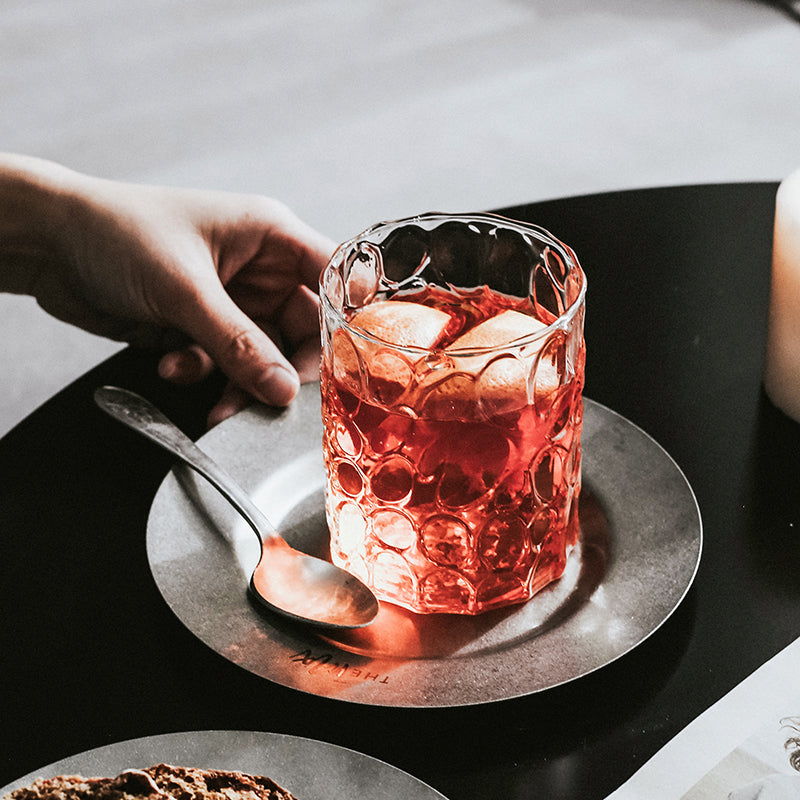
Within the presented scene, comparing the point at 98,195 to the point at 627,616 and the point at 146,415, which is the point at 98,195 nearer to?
the point at 146,415

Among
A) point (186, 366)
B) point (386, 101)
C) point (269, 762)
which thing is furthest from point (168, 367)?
point (386, 101)

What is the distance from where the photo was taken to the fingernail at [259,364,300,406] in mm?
609

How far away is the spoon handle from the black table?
2cm

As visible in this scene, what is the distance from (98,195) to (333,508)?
363 mm

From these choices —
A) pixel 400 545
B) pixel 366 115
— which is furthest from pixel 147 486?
pixel 366 115

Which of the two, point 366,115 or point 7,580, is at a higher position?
point 7,580

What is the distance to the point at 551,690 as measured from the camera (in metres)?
0.45

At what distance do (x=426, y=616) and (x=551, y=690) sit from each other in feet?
0.23

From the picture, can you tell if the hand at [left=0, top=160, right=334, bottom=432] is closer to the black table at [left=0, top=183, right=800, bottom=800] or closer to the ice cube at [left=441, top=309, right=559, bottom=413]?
the black table at [left=0, top=183, right=800, bottom=800]

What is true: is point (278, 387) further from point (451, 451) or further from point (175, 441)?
point (451, 451)

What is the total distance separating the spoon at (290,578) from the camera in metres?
0.48

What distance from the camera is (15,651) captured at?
0.49 m

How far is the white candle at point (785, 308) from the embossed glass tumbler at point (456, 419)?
0.14 m

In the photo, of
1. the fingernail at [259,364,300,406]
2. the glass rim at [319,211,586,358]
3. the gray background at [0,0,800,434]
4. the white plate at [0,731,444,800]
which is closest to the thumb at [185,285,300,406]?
the fingernail at [259,364,300,406]
